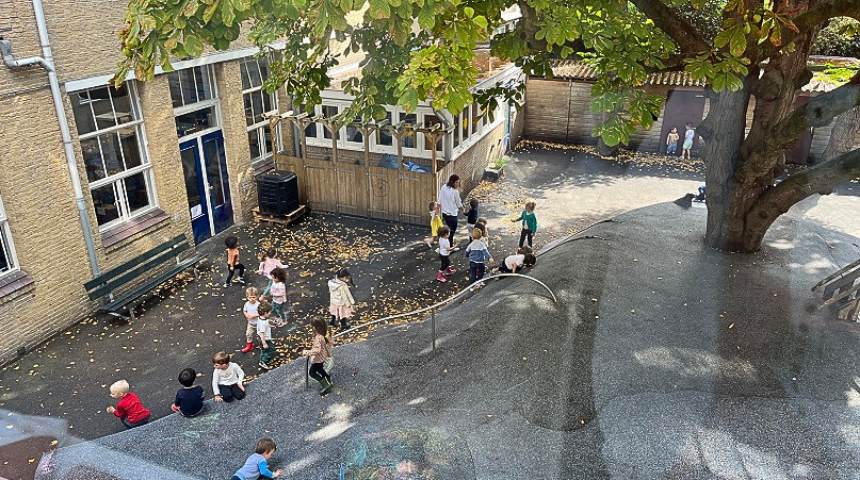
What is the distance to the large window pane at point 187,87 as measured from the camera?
13.8 meters

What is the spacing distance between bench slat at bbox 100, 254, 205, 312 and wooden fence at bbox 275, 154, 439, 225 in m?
3.98

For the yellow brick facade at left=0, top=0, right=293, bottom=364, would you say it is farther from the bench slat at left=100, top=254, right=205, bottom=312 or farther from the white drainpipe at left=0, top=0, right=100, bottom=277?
the bench slat at left=100, top=254, right=205, bottom=312

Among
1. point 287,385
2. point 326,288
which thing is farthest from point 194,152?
point 287,385

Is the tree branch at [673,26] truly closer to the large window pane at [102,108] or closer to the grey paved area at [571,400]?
→ the grey paved area at [571,400]

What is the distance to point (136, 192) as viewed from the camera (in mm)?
12922

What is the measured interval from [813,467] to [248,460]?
634 cm

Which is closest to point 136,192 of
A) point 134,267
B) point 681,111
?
point 134,267

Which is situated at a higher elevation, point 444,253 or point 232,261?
point 232,261

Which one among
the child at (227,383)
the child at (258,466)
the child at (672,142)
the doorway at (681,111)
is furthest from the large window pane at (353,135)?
the doorway at (681,111)

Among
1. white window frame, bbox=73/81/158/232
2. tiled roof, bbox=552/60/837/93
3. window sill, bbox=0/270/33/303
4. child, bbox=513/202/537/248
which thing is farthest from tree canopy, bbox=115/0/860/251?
tiled roof, bbox=552/60/837/93

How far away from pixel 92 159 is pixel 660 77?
18057 mm

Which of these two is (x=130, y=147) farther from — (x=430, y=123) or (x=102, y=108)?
(x=430, y=123)

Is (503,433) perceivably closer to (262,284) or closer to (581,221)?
(262,284)

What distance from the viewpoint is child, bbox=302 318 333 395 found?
869cm
